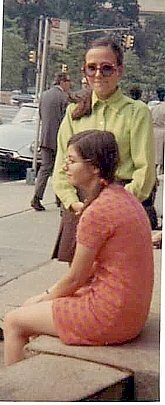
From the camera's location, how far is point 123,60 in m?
2.16

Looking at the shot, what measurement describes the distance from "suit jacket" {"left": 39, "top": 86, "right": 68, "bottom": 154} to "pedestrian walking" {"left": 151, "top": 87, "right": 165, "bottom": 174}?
8.2 inches

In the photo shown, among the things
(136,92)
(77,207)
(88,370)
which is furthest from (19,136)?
(88,370)

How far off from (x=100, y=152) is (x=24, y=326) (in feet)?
1.33

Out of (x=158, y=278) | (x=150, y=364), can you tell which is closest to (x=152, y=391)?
(x=150, y=364)

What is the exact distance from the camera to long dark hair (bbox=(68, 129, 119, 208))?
2121mm

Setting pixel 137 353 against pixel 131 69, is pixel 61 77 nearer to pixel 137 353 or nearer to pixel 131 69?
pixel 131 69

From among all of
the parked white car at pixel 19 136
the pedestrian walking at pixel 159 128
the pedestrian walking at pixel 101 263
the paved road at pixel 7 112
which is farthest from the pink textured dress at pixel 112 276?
the parked white car at pixel 19 136

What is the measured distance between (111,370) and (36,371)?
6.1 inches

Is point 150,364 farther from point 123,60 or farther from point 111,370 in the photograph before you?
point 123,60

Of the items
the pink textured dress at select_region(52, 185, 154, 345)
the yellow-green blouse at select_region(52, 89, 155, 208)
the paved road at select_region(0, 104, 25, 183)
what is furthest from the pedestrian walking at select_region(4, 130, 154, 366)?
the paved road at select_region(0, 104, 25, 183)

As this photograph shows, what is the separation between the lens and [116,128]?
227 centimetres

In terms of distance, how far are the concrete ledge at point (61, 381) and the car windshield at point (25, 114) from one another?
0.64 meters

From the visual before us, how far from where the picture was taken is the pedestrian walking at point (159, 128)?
213cm

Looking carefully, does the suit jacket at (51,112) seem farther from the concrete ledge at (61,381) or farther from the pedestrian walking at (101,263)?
the concrete ledge at (61,381)
